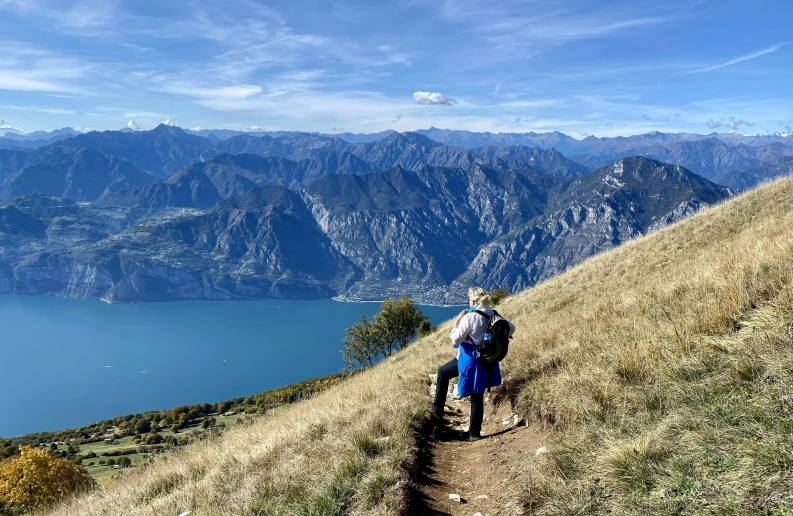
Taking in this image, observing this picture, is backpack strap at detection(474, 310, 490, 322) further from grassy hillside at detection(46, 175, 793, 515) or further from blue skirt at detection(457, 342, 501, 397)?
grassy hillside at detection(46, 175, 793, 515)

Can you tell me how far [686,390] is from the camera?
543cm

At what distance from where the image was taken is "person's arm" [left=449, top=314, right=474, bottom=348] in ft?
26.3

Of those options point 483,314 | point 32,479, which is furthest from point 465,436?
point 32,479

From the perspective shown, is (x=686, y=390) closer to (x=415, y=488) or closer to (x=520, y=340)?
(x=415, y=488)

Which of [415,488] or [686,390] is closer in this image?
[686,390]

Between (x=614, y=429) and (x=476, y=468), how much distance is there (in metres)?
2.31

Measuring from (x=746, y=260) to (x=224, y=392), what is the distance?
198 m

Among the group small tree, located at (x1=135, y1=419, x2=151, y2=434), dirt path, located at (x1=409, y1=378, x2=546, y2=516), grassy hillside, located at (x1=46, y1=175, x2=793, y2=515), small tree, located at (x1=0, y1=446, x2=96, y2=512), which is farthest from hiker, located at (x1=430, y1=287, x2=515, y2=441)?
small tree, located at (x1=135, y1=419, x2=151, y2=434)

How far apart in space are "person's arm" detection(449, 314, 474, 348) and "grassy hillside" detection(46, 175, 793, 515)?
64.2 inches

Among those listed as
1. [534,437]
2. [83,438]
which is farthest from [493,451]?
[83,438]

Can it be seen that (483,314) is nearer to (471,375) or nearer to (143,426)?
(471,375)

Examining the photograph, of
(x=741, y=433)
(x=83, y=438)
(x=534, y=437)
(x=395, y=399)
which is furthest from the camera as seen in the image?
(x=83, y=438)

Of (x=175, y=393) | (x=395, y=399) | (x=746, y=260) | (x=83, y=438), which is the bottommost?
(x=175, y=393)

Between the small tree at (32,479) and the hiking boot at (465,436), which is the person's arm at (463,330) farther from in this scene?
the small tree at (32,479)
